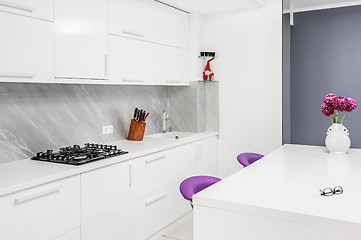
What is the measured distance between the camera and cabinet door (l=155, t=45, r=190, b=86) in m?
3.88

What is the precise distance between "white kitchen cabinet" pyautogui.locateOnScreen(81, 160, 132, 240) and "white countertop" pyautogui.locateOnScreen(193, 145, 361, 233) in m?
1.03

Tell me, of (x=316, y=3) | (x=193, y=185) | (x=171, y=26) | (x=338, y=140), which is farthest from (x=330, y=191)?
(x=171, y=26)

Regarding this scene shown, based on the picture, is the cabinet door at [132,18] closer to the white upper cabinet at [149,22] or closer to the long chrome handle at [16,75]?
the white upper cabinet at [149,22]

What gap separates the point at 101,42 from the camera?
118 inches

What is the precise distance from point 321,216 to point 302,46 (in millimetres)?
2268

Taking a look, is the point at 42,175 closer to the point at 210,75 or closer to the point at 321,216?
the point at 321,216

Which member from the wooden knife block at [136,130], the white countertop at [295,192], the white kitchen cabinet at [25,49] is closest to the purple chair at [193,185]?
the white countertop at [295,192]

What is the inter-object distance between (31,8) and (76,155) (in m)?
1.12

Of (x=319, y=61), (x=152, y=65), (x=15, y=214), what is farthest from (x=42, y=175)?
(x=319, y=61)

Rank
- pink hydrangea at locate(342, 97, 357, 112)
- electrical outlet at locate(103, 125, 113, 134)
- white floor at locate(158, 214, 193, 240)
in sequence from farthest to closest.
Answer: electrical outlet at locate(103, 125, 113, 134), white floor at locate(158, 214, 193, 240), pink hydrangea at locate(342, 97, 357, 112)

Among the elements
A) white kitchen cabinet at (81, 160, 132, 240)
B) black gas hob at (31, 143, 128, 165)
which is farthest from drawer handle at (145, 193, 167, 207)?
black gas hob at (31, 143, 128, 165)

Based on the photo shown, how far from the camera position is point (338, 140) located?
2820 millimetres

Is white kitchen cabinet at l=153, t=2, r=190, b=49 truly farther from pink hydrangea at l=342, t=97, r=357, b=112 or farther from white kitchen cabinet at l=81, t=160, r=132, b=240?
pink hydrangea at l=342, t=97, r=357, b=112

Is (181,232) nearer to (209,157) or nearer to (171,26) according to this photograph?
(209,157)
